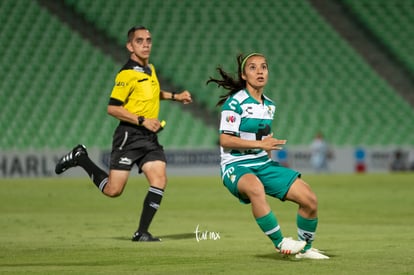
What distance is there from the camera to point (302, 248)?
312 inches

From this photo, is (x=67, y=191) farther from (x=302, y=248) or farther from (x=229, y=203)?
(x=302, y=248)

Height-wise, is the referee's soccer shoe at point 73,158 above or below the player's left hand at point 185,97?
below

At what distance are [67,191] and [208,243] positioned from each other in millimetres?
11123

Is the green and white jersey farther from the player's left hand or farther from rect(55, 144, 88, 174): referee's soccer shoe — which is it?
rect(55, 144, 88, 174): referee's soccer shoe

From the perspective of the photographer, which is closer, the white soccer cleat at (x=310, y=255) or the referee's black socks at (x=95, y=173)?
the white soccer cleat at (x=310, y=255)

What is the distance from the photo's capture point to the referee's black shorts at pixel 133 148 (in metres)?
10.6

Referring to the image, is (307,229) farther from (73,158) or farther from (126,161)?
(73,158)

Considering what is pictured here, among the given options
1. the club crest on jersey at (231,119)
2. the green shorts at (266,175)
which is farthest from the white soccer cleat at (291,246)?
the club crest on jersey at (231,119)

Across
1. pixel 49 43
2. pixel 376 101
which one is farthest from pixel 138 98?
pixel 376 101

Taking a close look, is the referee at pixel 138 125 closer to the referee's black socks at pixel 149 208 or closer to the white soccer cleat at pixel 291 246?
the referee's black socks at pixel 149 208

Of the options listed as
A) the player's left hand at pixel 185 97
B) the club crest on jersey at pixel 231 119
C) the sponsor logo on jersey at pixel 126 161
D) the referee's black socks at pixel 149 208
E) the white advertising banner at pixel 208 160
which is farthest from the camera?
the white advertising banner at pixel 208 160

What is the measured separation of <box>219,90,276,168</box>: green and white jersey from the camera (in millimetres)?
8516

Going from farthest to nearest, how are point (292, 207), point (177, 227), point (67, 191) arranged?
point (67, 191) → point (292, 207) → point (177, 227)

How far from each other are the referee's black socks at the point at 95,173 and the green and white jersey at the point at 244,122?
2.61 metres
